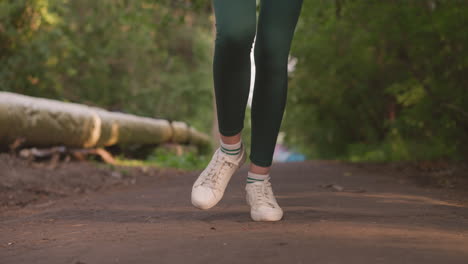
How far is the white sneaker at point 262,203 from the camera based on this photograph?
2.53 metres

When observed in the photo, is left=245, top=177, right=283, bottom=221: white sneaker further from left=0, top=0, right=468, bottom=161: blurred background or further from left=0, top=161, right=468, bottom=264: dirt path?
left=0, top=0, right=468, bottom=161: blurred background

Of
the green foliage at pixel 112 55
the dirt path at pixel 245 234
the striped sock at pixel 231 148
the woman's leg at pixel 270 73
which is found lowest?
the dirt path at pixel 245 234

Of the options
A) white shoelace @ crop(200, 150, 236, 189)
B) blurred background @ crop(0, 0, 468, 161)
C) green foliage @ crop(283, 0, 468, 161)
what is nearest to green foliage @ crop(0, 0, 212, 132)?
blurred background @ crop(0, 0, 468, 161)

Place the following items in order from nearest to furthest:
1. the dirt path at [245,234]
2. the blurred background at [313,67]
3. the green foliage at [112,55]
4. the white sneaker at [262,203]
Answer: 1. the dirt path at [245,234]
2. the white sneaker at [262,203]
3. the blurred background at [313,67]
4. the green foliage at [112,55]

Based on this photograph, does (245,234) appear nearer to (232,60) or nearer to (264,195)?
(264,195)

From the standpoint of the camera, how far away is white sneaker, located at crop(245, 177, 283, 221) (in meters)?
2.53

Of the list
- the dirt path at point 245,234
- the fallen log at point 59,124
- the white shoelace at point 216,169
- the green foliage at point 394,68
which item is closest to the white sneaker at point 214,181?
the white shoelace at point 216,169

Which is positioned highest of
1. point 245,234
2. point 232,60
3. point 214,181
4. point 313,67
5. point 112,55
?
point 112,55

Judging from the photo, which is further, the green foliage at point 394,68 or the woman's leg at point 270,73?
the green foliage at point 394,68

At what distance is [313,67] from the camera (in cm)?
1452

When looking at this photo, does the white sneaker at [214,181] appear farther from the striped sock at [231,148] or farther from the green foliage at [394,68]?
the green foliage at [394,68]

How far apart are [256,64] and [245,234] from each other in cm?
92

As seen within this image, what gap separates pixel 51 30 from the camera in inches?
542

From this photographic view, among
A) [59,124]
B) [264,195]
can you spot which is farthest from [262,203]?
[59,124]
